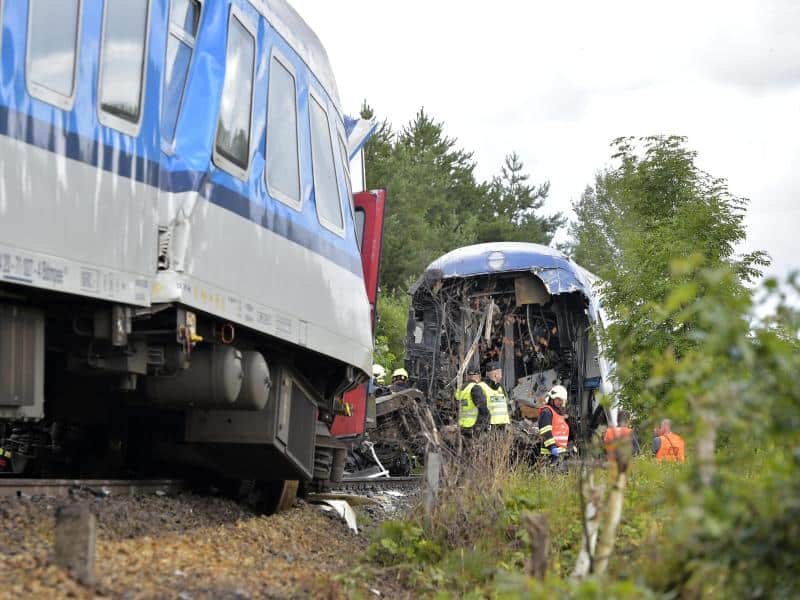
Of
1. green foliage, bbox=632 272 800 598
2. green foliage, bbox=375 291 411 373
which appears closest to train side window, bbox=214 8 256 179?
green foliage, bbox=632 272 800 598

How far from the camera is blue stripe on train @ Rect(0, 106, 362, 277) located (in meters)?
5.28

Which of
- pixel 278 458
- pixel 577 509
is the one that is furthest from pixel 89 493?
pixel 577 509

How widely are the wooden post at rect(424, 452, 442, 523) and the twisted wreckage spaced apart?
7253 millimetres

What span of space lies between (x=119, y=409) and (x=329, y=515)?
A: 77.6 inches

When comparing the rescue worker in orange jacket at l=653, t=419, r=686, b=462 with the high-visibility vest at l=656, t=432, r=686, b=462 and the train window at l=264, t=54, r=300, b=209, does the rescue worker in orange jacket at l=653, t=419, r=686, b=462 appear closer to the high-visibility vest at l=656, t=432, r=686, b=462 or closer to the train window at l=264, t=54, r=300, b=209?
Result: the high-visibility vest at l=656, t=432, r=686, b=462

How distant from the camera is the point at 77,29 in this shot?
5742 millimetres

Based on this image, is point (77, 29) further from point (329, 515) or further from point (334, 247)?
point (329, 515)

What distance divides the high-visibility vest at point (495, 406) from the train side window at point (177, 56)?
722 cm

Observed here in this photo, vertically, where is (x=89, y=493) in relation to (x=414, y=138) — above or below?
below

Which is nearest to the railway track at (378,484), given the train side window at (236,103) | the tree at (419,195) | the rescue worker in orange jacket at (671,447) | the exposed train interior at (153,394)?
the exposed train interior at (153,394)

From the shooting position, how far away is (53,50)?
5586 mm

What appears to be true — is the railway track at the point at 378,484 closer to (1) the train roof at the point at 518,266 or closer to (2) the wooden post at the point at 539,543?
A: (1) the train roof at the point at 518,266

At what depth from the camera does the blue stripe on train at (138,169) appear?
5277mm

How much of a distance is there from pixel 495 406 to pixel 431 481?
16.7 feet
